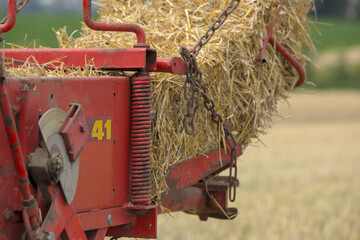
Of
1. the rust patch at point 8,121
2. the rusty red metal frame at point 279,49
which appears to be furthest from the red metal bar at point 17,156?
the rusty red metal frame at point 279,49

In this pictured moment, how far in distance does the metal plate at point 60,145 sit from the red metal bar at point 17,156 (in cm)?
15

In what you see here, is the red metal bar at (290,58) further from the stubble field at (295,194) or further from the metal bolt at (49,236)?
the metal bolt at (49,236)

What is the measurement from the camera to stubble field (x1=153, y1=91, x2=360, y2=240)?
24.4ft

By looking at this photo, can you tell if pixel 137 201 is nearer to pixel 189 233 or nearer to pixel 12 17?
pixel 12 17

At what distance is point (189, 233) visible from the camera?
7.19 metres

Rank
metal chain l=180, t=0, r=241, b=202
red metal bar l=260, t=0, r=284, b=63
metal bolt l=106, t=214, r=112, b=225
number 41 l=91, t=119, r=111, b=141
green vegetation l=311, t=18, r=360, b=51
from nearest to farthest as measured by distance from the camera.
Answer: number 41 l=91, t=119, r=111, b=141 → metal bolt l=106, t=214, r=112, b=225 → metal chain l=180, t=0, r=241, b=202 → red metal bar l=260, t=0, r=284, b=63 → green vegetation l=311, t=18, r=360, b=51

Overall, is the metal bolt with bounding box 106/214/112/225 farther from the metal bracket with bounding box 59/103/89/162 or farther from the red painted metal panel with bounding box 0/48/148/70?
the red painted metal panel with bounding box 0/48/148/70

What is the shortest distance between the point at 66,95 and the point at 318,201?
7008 mm

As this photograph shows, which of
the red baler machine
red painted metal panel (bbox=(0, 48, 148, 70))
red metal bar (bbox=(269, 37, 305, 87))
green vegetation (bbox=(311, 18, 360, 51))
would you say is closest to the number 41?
the red baler machine

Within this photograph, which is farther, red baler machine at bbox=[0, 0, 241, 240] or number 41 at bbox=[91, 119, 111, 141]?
number 41 at bbox=[91, 119, 111, 141]

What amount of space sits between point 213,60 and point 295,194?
6340 mm

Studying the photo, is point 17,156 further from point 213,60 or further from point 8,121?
point 213,60

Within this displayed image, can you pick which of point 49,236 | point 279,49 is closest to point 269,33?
point 279,49

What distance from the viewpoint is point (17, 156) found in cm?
236
